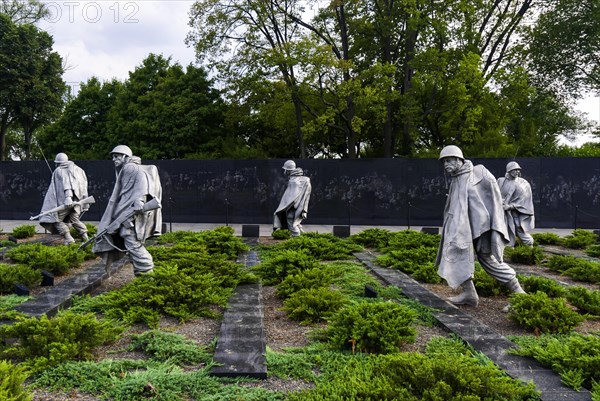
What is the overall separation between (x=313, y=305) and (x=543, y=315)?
2.61 m

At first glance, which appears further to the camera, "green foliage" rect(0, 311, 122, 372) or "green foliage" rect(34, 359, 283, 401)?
"green foliage" rect(0, 311, 122, 372)

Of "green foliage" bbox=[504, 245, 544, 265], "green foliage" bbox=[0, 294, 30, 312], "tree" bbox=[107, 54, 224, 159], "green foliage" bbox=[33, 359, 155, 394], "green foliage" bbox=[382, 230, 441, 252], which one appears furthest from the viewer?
"tree" bbox=[107, 54, 224, 159]

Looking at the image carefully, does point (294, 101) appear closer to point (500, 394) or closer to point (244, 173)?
point (244, 173)

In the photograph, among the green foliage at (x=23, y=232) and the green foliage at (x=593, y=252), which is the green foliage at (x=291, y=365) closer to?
the green foliage at (x=593, y=252)

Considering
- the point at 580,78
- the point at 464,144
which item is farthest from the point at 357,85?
the point at 580,78

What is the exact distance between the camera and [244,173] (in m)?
19.9

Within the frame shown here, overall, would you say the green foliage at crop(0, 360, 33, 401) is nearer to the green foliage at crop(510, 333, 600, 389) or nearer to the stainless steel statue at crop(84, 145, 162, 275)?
the stainless steel statue at crop(84, 145, 162, 275)

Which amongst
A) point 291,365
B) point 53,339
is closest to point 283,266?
point 291,365

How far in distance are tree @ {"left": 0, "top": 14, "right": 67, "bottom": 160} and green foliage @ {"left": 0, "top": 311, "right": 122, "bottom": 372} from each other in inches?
1091

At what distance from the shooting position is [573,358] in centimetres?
416

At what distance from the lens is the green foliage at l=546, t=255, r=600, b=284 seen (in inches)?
336

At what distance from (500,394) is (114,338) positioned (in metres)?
3.54

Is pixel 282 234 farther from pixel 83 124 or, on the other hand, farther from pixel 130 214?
pixel 83 124

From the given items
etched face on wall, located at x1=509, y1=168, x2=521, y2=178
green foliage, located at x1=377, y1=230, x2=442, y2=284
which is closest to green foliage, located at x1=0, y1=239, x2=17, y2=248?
green foliage, located at x1=377, y1=230, x2=442, y2=284
